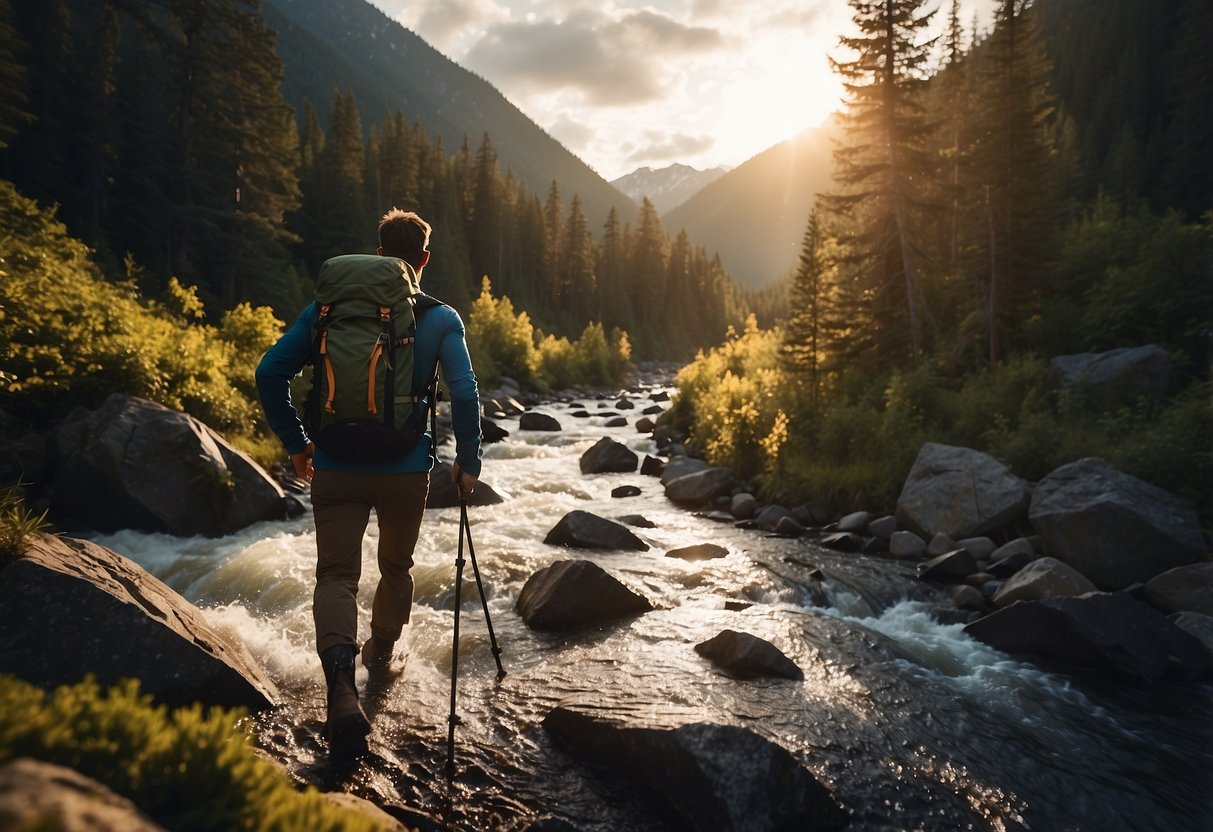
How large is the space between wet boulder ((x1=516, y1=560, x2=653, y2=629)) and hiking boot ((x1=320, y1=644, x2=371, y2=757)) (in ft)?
9.34

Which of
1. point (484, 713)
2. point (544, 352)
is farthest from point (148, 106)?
point (484, 713)

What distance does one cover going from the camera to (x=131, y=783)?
142cm

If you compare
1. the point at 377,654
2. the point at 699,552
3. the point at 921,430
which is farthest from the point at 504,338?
the point at 377,654

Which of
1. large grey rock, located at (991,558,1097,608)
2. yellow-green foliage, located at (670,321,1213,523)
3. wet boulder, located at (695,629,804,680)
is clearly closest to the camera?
wet boulder, located at (695,629,804,680)

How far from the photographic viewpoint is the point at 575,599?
6.80 meters

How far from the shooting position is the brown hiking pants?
4.09 metres

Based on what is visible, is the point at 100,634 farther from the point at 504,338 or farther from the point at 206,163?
the point at 504,338

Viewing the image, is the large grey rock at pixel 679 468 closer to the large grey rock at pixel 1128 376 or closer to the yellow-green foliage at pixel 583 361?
the large grey rock at pixel 1128 376

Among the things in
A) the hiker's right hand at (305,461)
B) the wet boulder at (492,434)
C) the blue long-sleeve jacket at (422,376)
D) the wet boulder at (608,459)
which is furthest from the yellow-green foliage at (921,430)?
the hiker's right hand at (305,461)

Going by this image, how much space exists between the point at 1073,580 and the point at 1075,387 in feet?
24.5

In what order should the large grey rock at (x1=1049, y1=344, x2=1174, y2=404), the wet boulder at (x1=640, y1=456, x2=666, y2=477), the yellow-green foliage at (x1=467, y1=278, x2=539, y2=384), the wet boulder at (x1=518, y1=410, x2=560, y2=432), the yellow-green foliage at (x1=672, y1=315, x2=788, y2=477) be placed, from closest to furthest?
the large grey rock at (x1=1049, y1=344, x2=1174, y2=404) → the yellow-green foliage at (x1=672, y1=315, x2=788, y2=477) → the wet boulder at (x1=640, y1=456, x2=666, y2=477) → the wet boulder at (x1=518, y1=410, x2=560, y2=432) → the yellow-green foliage at (x1=467, y1=278, x2=539, y2=384)

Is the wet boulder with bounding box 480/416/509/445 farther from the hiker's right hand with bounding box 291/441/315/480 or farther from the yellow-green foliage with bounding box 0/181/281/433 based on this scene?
the hiker's right hand with bounding box 291/441/315/480

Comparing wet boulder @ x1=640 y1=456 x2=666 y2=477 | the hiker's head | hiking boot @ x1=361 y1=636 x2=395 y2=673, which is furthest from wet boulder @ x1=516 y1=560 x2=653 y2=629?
wet boulder @ x1=640 y1=456 x2=666 y2=477

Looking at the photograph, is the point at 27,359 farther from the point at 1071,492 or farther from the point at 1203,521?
the point at 1203,521
